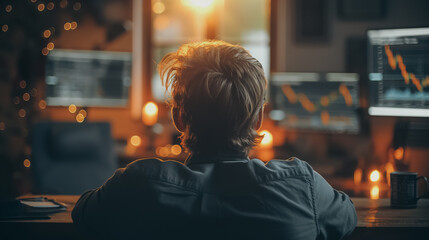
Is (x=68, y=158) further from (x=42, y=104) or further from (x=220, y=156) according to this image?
(x=220, y=156)

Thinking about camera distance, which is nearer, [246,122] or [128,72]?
[246,122]

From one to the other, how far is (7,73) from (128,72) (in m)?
0.84

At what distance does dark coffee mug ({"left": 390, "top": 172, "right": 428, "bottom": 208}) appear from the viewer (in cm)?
154

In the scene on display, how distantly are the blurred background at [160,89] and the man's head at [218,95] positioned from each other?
1.39 metres

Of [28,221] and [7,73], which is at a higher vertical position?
[7,73]

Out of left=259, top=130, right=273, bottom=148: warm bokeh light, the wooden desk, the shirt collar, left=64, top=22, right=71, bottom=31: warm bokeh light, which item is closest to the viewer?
the shirt collar

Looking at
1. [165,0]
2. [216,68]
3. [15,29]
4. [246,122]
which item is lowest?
[246,122]

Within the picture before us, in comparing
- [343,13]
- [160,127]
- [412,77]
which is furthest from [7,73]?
[412,77]

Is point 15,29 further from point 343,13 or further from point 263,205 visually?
point 263,205

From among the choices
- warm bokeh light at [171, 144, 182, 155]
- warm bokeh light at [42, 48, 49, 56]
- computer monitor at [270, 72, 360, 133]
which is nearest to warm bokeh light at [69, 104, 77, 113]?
warm bokeh light at [42, 48, 49, 56]

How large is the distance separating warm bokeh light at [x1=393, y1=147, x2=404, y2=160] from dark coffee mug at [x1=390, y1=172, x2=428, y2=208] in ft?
2.81

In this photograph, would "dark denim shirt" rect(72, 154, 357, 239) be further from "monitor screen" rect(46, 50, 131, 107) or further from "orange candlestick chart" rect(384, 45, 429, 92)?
"monitor screen" rect(46, 50, 131, 107)

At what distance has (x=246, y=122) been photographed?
108cm

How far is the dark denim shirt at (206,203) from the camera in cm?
98
